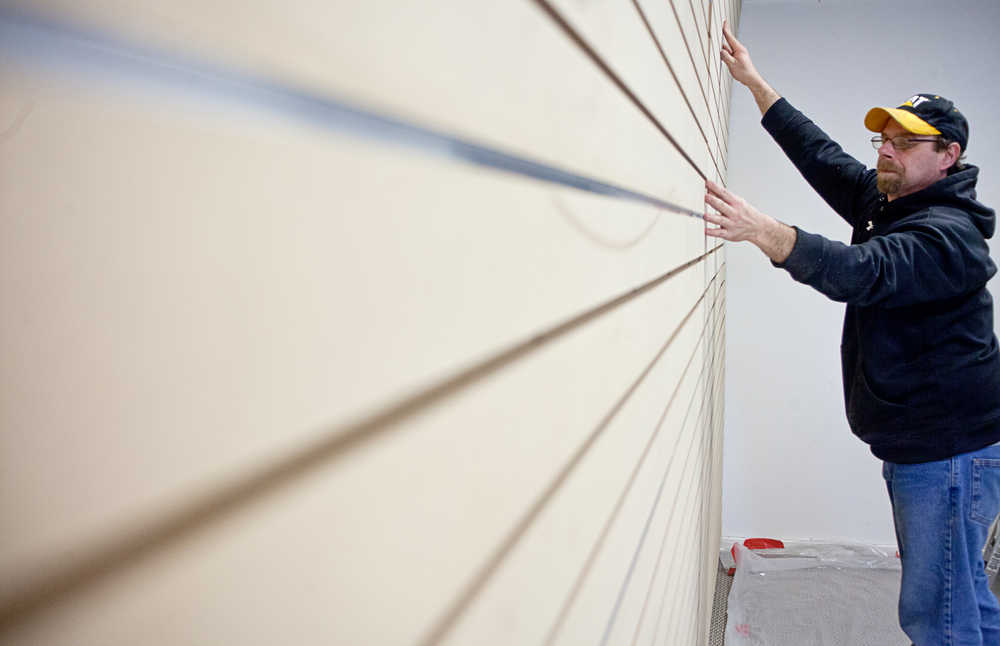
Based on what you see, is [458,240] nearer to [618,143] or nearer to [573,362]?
[573,362]

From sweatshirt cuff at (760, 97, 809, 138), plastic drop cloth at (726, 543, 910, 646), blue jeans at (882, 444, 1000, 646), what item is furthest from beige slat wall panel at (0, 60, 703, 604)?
plastic drop cloth at (726, 543, 910, 646)

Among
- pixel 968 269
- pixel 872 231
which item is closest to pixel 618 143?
pixel 968 269

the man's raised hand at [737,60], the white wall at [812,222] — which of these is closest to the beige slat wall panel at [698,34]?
the man's raised hand at [737,60]

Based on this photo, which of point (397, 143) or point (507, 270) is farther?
point (507, 270)

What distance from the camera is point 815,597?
419cm

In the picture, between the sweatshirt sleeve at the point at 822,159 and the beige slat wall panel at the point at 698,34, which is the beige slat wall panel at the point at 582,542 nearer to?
the beige slat wall panel at the point at 698,34

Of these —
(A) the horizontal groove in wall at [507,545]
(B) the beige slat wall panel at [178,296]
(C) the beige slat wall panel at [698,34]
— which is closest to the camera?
(B) the beige slat wall panel at [178,296]

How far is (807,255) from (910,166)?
39.0 inches

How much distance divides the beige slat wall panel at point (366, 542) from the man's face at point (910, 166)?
2646 mm

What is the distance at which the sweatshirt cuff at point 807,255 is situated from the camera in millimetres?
1983

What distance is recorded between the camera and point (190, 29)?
190 mm

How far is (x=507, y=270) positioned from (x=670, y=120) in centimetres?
87

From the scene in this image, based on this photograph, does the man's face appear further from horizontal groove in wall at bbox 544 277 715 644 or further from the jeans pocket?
horizontal groove in wall at bbox 544 277 715 644

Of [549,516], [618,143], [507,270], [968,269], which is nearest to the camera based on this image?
[507,270]
